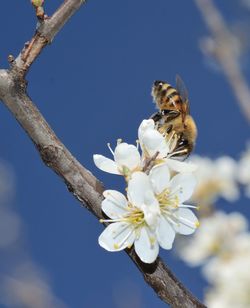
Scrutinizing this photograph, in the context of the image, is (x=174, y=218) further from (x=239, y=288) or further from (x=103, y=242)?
(x=239, y=288)

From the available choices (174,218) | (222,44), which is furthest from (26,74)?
(222,44)

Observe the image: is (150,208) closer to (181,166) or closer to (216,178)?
(181,166)

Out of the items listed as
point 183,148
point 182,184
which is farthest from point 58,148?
point 183,148

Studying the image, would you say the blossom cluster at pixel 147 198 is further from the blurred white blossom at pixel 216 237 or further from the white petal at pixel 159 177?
the blurred white blossom at pixel 216 237

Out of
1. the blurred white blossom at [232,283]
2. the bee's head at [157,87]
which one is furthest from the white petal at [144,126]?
the blurred white blossom at [232,283]

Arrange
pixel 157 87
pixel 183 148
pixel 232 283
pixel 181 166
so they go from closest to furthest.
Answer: pixel 181 166
pixel 183 148
pixel 157 87
pixel 232 283

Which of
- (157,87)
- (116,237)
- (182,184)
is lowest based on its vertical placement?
(116,237)
